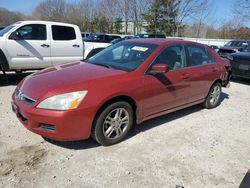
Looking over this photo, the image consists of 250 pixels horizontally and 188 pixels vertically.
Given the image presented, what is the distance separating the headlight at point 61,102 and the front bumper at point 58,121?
53 millimetres

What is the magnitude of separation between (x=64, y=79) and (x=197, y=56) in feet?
9.60

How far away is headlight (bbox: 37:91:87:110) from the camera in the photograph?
3162mm

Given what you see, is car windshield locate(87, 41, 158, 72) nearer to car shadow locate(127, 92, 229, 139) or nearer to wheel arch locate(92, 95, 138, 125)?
wheel arch locate(92, 95, 138, 125)

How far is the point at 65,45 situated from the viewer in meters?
7.75

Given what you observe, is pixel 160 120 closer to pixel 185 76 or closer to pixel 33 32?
pixel 185 76

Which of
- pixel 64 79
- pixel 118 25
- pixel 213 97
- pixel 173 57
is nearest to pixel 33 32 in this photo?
pixel 64 79

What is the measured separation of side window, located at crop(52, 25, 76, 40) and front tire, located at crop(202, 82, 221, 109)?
15.6 ft

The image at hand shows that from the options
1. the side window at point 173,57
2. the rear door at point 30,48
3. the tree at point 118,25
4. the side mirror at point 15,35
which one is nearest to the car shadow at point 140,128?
the side window at point 173,57

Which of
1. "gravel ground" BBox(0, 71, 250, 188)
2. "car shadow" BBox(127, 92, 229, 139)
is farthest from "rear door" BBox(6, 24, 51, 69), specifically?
"car shadow" BBox(127, 92, 229, 139)

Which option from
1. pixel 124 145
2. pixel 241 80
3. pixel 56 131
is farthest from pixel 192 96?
pixel 241 80

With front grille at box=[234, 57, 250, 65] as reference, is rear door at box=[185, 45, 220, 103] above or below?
above

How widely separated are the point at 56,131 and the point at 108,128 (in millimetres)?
793

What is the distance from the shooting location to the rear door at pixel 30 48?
22.5 feet

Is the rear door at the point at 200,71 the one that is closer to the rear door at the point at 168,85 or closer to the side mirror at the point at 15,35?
the rear door at the point at 168,85
